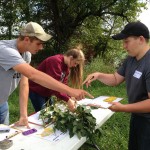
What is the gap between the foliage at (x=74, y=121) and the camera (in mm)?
2525

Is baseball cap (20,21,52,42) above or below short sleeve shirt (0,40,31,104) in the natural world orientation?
above

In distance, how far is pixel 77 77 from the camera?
155 inches

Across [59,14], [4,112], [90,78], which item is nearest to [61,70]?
[90,78]

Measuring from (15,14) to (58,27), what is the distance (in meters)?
2.27

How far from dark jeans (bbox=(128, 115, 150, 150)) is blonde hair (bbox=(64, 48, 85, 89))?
1247 millimetres

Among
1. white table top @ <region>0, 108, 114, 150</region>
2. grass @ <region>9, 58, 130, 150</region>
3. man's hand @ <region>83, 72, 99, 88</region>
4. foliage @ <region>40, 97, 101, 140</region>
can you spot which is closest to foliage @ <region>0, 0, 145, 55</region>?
grass @ <region>9, 58, 130, 150</region>

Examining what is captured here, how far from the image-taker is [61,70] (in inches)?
148

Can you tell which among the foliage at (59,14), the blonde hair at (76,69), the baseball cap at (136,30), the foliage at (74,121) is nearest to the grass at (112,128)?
the foliage at (74,121)

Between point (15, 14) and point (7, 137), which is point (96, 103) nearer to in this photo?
point (7, 137)

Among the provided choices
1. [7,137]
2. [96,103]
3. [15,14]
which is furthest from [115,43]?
[7,137]

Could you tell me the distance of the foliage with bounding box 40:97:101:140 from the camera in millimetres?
2525

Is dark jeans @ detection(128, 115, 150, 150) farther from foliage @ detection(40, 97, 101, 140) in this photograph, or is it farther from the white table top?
the white table top

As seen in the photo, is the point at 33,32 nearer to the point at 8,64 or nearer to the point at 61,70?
the point at 8,64

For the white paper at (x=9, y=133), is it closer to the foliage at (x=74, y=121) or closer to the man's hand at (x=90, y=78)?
the foliage at (x=74, y=121)
